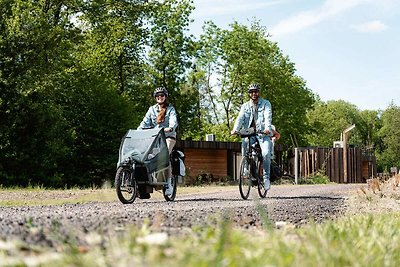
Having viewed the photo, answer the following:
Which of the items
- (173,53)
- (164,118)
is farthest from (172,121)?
(173,53)

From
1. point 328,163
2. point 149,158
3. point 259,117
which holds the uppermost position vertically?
point 259,117

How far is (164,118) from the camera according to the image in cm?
1177

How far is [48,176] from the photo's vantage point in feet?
91.3

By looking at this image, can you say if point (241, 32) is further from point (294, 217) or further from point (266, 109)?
point (294, 217)

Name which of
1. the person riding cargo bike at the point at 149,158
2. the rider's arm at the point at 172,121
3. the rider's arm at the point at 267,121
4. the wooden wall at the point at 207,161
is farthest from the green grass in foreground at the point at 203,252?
the wooden wall at the point at 207,161

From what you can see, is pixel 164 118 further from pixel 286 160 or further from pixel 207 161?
pixel 286 160

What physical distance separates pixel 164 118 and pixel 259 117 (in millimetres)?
1701

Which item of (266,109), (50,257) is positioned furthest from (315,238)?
(266,109)

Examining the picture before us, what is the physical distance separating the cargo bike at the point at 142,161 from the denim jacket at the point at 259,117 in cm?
161

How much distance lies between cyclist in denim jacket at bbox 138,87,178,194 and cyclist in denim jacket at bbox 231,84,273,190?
3.96ft

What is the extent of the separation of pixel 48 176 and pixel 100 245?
25.9 meters

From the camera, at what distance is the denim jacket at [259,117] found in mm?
12156

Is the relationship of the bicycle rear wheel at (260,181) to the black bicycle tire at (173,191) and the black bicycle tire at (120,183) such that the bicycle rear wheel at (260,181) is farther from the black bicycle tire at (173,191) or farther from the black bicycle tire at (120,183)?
the black bicycle tire at (120,183)

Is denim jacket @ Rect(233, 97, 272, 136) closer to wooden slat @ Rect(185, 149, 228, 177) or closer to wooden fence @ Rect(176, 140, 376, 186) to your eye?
wooden fence @ Rect(176, 140, 376, 186)
